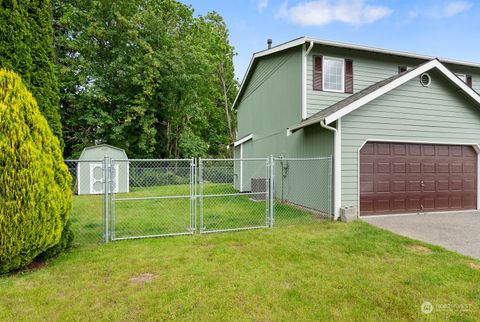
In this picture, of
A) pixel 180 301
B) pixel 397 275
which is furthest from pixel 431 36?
pixel 180 301

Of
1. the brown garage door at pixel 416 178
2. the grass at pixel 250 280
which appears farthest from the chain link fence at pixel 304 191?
the grass at pixel 250 280

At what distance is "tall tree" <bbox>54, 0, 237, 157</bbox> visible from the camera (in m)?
17.7

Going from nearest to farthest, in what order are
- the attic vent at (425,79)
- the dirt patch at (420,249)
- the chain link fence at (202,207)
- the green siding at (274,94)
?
the dirt patch at (420,249) → the chain link fence at (202,207) → the attic vent at (425,79) → the green siding at (274,94)

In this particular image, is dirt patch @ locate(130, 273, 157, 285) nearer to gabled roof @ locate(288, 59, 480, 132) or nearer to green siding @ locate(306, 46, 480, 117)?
gabled roof @ locate(288, 59, 480, 132)

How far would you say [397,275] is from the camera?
411cm

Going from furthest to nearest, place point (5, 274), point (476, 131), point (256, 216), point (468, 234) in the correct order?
point (476, 131), point (256, 216), point (468, 234), point (5, 274)

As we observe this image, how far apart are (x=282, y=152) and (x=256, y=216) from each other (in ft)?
11.4

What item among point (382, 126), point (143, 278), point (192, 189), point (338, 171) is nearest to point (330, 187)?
point (338, 171)

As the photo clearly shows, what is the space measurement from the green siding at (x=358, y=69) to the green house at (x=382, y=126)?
3 cm

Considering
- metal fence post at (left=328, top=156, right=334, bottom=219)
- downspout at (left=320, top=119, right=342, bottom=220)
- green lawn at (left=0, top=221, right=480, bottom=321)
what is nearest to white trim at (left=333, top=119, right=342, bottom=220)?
downspout at (left=320, top=119, right=342, bottom=220)

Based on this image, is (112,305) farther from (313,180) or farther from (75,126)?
(75,126)

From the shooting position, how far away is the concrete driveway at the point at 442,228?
5.57m

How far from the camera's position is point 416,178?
8.37 meters

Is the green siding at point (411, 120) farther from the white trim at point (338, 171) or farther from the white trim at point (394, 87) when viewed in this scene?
the white trim at point (394, 87)
